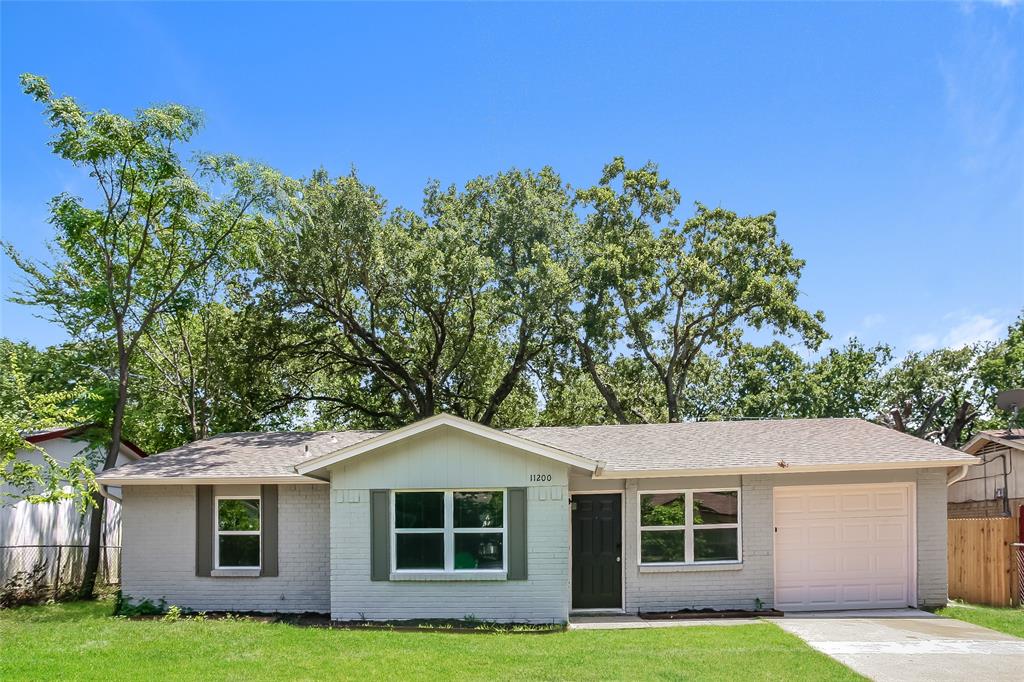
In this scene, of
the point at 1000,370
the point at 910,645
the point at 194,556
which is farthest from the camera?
the point at 1000,370

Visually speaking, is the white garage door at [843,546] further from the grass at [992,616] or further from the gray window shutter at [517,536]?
the gray window shutter at [517,536]

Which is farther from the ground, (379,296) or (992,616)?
(379,296)

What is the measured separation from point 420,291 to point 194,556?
11.3 meters

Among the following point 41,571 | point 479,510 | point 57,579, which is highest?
point 479,510

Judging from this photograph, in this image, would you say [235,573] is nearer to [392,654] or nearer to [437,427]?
[437,427]

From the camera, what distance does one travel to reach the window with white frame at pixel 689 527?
1465 centimetres

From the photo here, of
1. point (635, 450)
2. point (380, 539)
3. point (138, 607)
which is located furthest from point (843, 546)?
point (138, 607)

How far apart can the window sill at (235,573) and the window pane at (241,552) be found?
0.58 feet

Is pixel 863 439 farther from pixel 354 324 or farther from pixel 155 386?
pixel 155 386

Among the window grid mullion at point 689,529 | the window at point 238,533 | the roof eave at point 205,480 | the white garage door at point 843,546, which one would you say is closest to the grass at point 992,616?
the white garage door at point 843,546

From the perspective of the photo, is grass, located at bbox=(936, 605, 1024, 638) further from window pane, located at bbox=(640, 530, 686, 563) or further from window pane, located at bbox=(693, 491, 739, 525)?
window pane, located at bbox=(640, 530, 686, 563)

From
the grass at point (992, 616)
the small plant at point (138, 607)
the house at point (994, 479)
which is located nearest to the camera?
the grass at point (992, 616)

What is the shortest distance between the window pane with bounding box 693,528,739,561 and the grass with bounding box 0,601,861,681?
1.77 m

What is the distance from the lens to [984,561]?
15516mm
